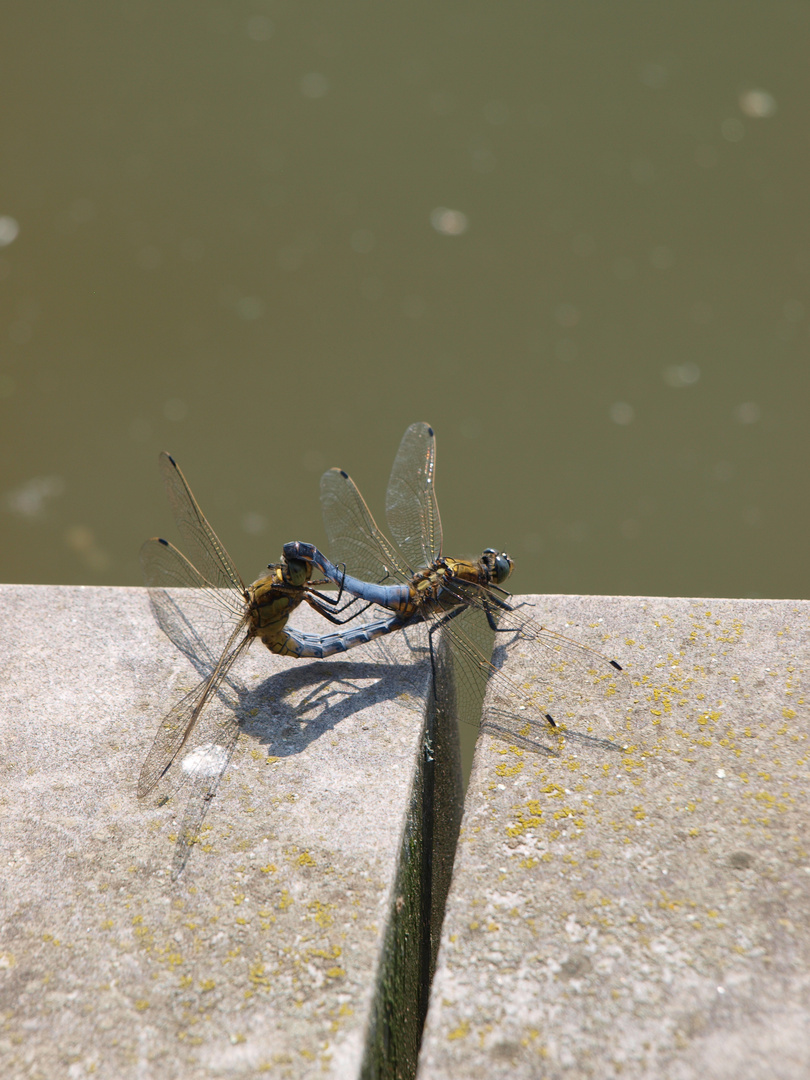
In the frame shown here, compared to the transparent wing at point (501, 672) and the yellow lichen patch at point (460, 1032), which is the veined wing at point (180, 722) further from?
the yellow lichen patch at point (460, 1032)

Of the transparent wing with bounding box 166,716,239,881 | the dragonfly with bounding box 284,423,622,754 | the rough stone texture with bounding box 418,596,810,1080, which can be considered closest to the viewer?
the rough stone texture with bounding box 418,596,810,1080

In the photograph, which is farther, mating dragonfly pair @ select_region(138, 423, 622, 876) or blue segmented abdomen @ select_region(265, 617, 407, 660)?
blue segmented abdomen @ select_region(265, 617, 407, 660)

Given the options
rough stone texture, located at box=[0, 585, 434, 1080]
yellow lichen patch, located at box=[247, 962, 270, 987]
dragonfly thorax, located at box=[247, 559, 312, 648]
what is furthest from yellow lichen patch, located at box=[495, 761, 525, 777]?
dragonfly thorax, located at box=[247, 559, 312, 648]

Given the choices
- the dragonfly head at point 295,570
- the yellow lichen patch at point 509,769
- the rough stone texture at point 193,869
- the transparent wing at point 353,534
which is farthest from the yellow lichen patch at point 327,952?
the transparent wing at point 353,534

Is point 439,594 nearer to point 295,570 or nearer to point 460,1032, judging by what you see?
point 295,570

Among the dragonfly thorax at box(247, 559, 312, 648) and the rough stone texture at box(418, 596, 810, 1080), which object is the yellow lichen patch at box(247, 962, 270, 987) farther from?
the dragonfly thorax at box(247, 559, 312, 648)
